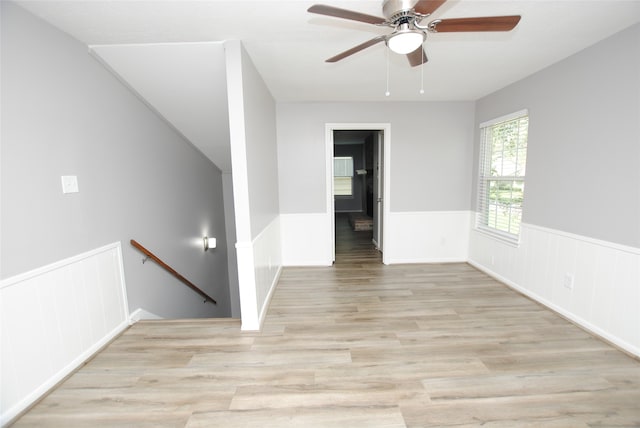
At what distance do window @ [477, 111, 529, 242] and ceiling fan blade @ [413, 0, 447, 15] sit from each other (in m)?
2.40

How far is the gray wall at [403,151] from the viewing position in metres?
3.97

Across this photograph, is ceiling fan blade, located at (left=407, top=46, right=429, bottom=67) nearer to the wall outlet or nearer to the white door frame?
the white door frame

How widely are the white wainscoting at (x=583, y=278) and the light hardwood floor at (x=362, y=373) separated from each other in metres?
0.15

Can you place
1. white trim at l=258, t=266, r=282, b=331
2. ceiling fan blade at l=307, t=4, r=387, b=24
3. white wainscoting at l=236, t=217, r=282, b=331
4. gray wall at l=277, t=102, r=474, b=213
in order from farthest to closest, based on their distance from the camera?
gray wall at l=277, t=102, r=474, b=213, white trim at l=258, t=266, r=282, b=331, white wainscoting at l=236, t=217, r=282, b=331, ceiling fan blade at l=307, t=4, r=387, b=24

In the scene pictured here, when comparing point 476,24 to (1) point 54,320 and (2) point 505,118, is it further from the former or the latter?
(1) point 54,320

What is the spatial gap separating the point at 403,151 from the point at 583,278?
2488mm

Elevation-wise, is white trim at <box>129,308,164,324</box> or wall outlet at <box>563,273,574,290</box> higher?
wall outlet at <box>563,273,574,290</box>

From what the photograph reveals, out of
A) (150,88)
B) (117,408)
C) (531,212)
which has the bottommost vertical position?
(117,408)

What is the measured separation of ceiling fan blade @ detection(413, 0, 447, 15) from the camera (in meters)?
1.37

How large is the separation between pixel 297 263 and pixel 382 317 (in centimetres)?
187

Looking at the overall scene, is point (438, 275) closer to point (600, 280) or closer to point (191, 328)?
point (600, 280)

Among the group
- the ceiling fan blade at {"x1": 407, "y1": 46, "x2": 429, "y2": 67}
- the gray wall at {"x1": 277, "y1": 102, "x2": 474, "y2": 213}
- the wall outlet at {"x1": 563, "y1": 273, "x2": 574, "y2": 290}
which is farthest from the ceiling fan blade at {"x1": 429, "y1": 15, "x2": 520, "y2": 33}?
the gray wall at {"x1": 277, "y1": 102, "x2": 474, "y2": 213}

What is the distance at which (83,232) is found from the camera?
2098mm

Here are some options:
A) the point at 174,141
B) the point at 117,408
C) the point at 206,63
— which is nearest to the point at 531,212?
the point at 206,63
